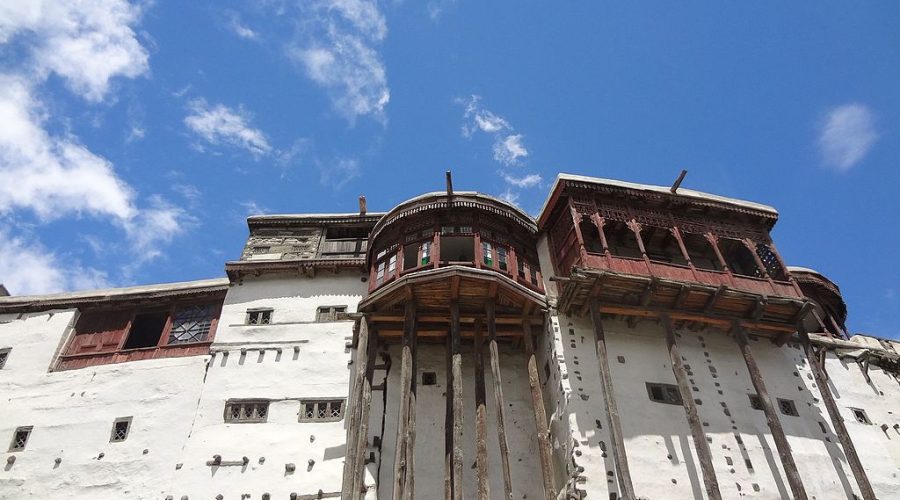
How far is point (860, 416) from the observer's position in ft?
65.4

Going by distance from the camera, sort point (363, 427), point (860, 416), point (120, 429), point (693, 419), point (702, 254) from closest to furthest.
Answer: point (363, 427) → point (693, 419) → point (120, 429) → point (860, 416) → point (702, 254)

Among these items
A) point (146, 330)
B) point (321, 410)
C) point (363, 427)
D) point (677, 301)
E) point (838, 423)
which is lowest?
point (363, 427)

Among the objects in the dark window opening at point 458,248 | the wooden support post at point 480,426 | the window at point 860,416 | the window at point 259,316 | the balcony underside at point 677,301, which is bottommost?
the wooden support post at point 480,426

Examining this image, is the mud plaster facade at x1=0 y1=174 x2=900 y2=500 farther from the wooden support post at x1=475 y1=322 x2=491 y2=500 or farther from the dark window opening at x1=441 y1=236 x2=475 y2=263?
the dark window opening at x1=441 y1=236 x2=475 y2=263

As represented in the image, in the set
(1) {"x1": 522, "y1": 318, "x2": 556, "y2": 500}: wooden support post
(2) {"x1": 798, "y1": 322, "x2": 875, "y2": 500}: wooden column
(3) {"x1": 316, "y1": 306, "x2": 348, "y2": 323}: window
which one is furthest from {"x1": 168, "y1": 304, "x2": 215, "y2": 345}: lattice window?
(2) {"x1": 798, "y1": 322, "x2": 875, "y2": 500}: wooden column

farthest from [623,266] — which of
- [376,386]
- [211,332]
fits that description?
[211,332]

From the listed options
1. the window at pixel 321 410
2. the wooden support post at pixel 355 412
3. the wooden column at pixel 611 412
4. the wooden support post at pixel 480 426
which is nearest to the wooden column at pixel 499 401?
the wooden support post at pixel 480 426

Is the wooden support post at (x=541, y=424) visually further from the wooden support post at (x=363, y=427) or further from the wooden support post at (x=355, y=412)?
the wooden support post at (x=355, y=412)

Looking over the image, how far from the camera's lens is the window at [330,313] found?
21031 mm

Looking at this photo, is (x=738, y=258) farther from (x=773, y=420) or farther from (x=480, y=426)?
(x=480, y=426)

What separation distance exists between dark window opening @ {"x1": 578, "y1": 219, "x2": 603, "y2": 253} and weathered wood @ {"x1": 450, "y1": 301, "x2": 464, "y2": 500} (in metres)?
5.59

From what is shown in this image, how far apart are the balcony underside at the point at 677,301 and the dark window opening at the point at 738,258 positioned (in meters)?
2.98

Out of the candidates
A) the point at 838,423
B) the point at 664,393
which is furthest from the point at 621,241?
the point at 838,423

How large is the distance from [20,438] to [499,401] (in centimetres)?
1447
